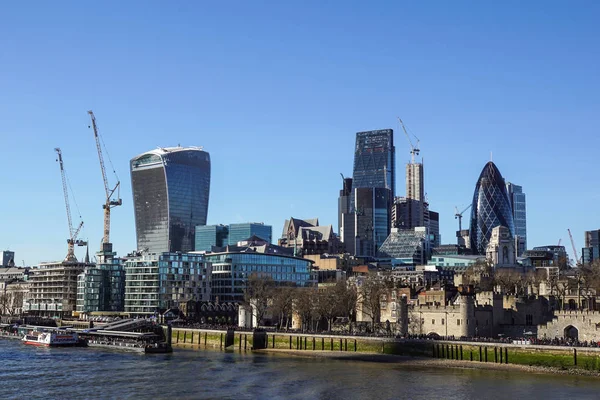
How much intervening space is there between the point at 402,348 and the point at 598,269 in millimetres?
82627

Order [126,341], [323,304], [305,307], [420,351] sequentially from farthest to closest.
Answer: [305,307] < [323,304] < [126,341] < [420,351]

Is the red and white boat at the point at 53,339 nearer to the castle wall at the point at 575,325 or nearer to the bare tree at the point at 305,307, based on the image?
the bare tree at the point at 305,307

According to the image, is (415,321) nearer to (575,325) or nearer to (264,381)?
(575,325)

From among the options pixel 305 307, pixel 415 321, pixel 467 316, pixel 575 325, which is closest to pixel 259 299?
pixel 305 307

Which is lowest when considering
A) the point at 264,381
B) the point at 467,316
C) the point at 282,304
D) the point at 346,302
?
the point at 264,381

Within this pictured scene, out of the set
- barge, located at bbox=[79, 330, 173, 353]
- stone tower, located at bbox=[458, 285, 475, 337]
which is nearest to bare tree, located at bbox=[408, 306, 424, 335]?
stone tower, located at bbox=[458, 285, 475, 337]

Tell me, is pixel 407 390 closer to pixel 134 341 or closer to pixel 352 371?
pixel 352 371

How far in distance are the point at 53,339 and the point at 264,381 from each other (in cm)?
7553

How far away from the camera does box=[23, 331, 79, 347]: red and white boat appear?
15662cm

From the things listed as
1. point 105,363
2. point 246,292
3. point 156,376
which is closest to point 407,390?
point 156,376

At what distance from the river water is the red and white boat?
3239 cm

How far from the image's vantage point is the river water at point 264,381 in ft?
281

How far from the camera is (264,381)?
95688 millimetres

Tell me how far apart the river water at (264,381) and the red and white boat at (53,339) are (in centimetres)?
3239
